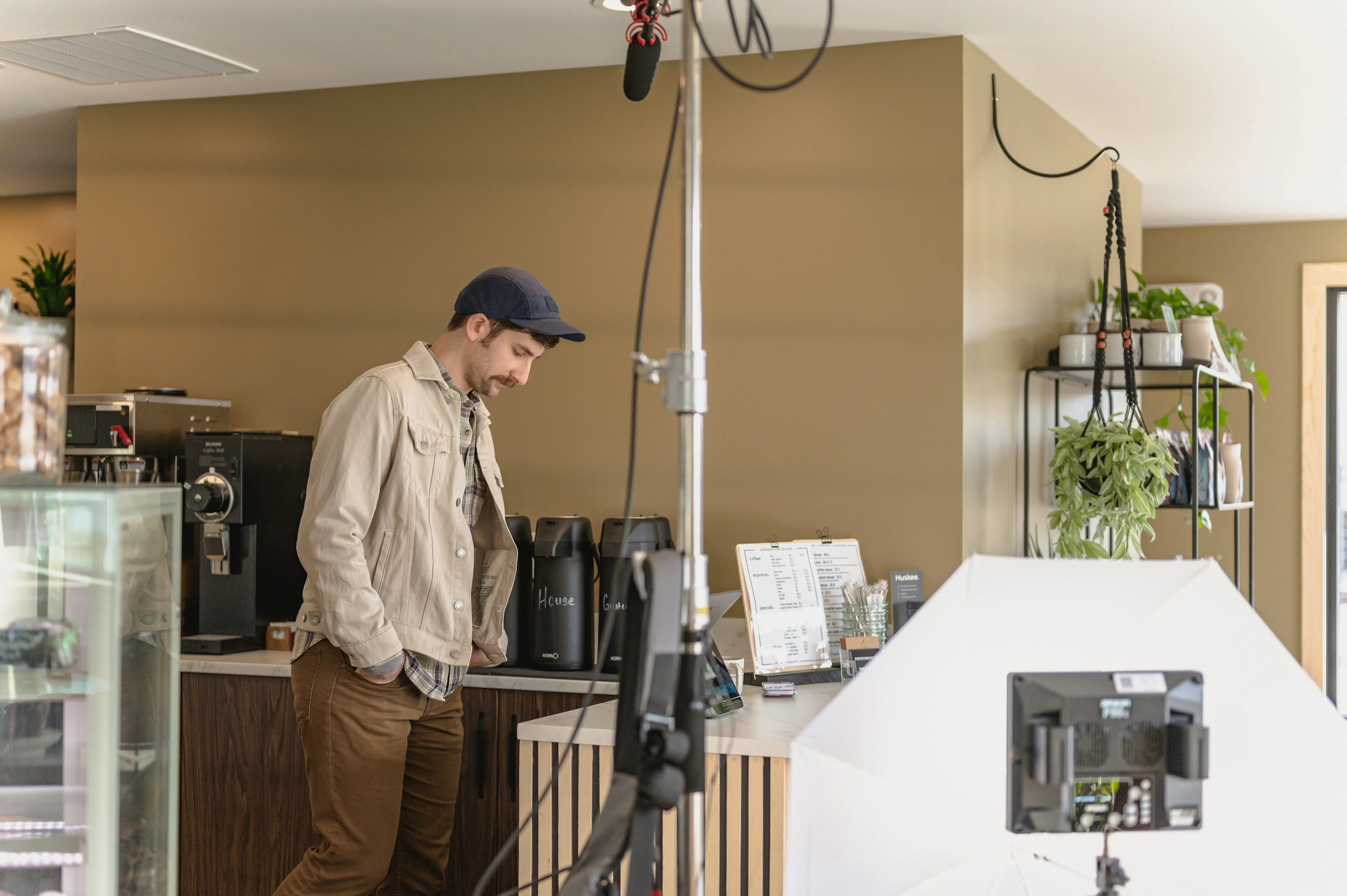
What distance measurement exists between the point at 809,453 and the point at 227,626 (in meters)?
1.68

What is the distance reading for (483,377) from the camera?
8.83ft

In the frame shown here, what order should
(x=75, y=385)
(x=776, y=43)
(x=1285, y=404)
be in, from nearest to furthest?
(x=776, y=43) < (x=75, y=385) < (x=1285, y=404)

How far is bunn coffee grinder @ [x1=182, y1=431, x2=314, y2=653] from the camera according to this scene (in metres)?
3.45

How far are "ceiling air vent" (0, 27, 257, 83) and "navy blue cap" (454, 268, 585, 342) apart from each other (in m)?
1.47

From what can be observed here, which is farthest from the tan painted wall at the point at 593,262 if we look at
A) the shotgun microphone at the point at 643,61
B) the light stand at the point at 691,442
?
the light stand at the point at 691,442

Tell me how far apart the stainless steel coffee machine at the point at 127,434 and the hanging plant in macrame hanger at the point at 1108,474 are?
252 centimetres

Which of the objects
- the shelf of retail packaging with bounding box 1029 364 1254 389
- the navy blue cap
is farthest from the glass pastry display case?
the shelf of retail packaging with bounding box 1029 364 1254 389

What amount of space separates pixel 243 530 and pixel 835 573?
163cm

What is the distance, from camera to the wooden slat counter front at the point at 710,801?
7.36ft

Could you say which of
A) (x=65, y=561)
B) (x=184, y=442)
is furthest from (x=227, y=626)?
(x=65, y=561)

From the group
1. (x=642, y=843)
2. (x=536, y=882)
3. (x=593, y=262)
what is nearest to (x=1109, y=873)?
(x=642, y=843)

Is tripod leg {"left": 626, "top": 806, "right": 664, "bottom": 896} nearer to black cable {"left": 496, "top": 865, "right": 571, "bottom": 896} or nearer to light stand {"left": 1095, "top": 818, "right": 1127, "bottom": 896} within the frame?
black cable {"left": 496, "top": 865, "right": 571, "bottom": 896}

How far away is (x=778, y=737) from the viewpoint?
7.48ft

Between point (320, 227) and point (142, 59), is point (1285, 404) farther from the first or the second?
point (142, 59)
